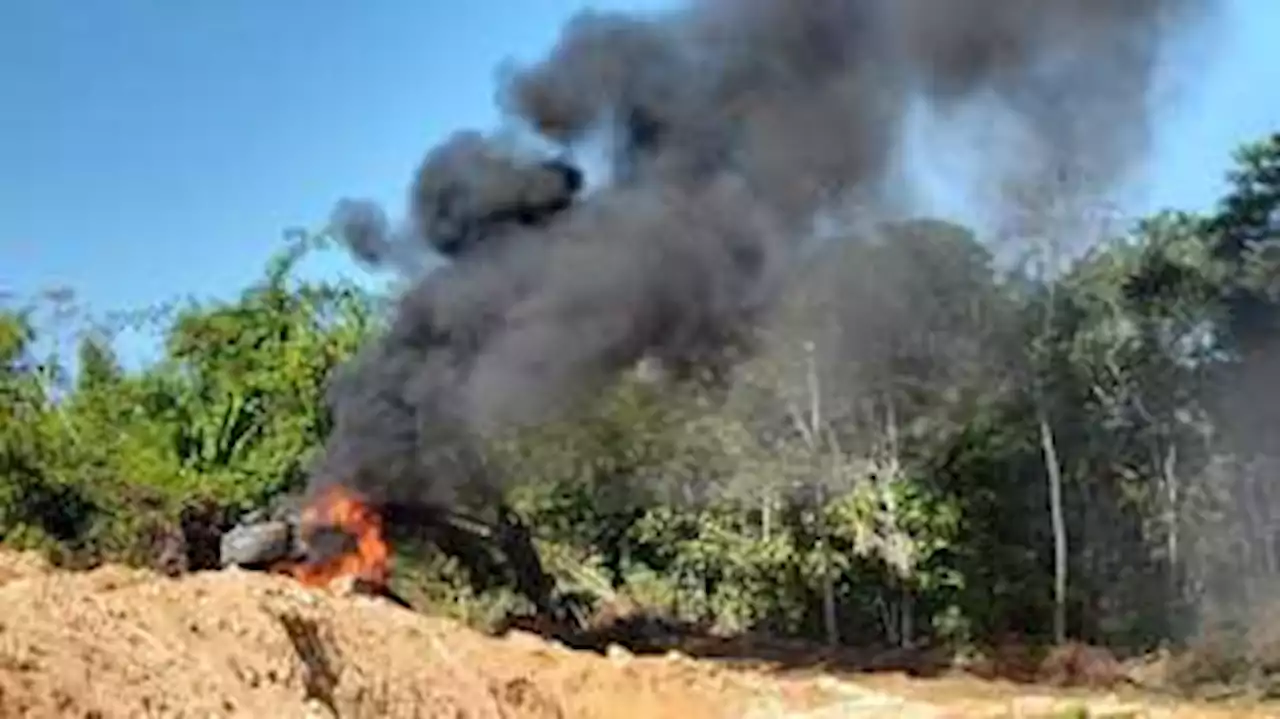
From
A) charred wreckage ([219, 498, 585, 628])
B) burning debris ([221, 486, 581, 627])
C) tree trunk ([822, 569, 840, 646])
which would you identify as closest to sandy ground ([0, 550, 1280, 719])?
burning debris ([221, 486, 581, 627])

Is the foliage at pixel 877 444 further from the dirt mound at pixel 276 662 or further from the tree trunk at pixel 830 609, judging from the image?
the dirt mound at pixel 276 662

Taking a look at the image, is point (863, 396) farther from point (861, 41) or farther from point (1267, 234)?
point (861, 41)

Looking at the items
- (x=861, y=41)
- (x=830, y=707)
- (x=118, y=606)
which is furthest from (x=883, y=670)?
(x=118, y=606)

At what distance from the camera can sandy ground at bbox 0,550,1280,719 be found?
13.0 meters

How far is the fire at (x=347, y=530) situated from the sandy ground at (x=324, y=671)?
13.8 feet

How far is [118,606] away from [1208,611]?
2281 cm

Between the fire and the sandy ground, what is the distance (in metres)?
4.22

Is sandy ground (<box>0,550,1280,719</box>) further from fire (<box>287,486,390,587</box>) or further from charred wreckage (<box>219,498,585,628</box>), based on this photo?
charred wreckage (<box>219,498,585,628</box>)

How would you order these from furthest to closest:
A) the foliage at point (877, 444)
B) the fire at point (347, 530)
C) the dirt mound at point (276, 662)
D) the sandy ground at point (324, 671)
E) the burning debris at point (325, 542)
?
the foliage at point (877, 444)
the fire at point (347, 530)
the burning debris at point (325, 542)
the sandy ground at point (324, 671)
the dirt mound at point (276, 662)

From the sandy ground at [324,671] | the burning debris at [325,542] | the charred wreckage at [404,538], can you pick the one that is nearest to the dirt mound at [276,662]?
the sandy ground at [324,671]

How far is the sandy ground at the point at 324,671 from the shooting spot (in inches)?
512

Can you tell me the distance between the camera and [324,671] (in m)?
16.1

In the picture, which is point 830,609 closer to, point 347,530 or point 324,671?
point 347,530

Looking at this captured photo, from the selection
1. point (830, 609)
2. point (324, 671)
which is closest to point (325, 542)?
point (324, 671)
